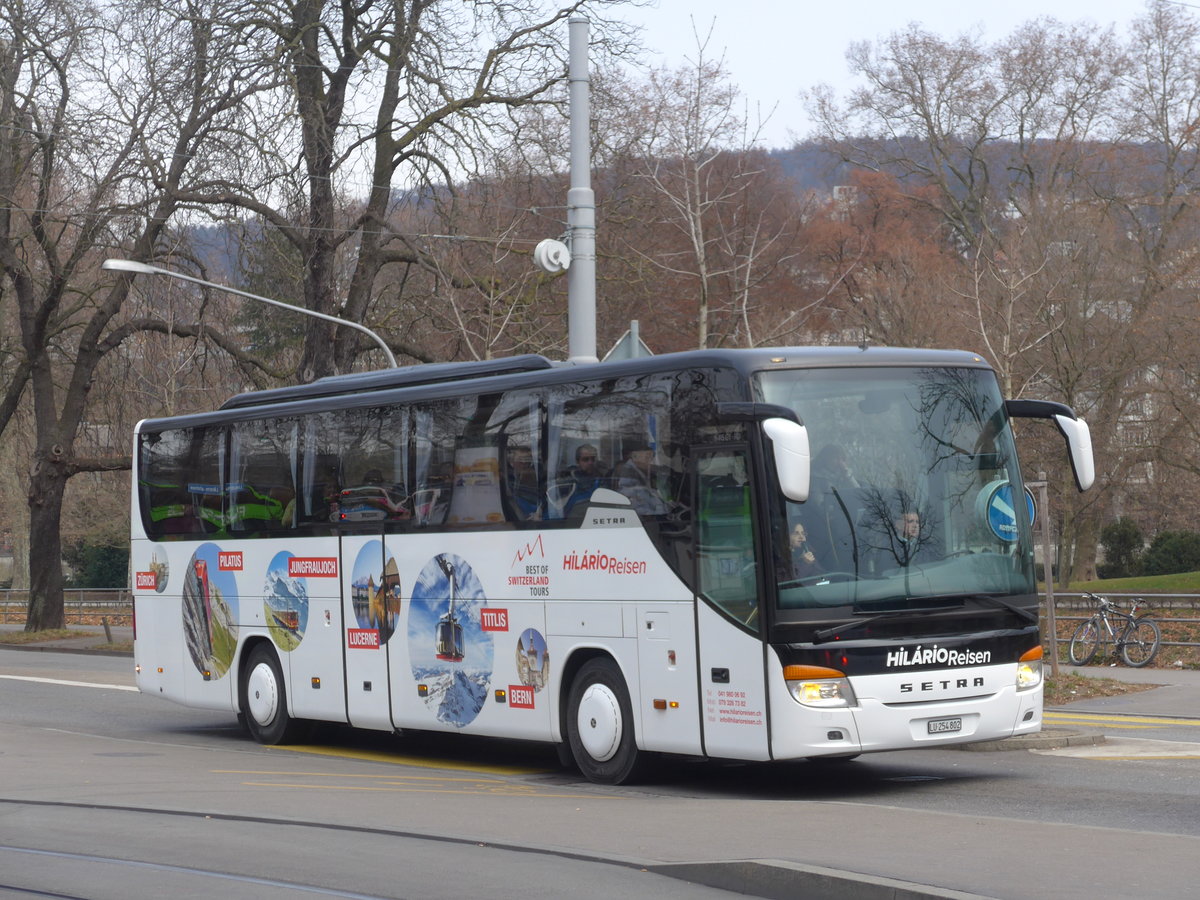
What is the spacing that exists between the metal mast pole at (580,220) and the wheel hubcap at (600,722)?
475 cm

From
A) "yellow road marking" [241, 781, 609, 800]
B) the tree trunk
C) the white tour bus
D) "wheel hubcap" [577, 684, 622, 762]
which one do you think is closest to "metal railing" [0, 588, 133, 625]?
the tree trunk

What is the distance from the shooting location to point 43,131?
35.5 m

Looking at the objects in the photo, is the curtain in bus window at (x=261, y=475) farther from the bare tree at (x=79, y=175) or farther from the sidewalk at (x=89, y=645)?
the sidewalk at (x=89, y=645)

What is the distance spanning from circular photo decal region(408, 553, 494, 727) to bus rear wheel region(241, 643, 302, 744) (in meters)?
2.65

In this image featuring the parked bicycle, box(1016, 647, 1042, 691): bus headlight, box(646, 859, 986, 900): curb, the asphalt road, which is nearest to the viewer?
box(646, 859, 986, 900): curb

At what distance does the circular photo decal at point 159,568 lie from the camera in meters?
19.0

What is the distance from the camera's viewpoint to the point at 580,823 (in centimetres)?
1034

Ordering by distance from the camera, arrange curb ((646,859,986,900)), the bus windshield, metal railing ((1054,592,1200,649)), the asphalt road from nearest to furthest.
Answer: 1. curb ((646,859,986,900))
2. the asphalt road
3. the bus windshield
4. metal railing ((1054,592,1200,649))

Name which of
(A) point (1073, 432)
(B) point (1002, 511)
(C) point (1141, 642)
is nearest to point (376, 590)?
(B) point (1002, 511)

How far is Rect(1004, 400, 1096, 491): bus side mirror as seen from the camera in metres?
12.5

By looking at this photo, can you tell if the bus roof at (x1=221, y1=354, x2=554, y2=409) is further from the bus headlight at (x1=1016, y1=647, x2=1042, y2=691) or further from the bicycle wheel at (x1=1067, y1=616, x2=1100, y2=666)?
the bicycle wheel at (x1=1067, y1=616, x2=1100, y2=666)

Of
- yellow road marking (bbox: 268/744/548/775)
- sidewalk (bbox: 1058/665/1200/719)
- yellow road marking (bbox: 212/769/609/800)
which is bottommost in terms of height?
sidewalk (bbox: 1058/665/1200/719)

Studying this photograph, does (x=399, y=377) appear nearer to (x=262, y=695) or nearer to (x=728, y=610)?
(x=262, y=695)

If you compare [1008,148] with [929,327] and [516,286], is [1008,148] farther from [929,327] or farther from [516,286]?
[516,286]
